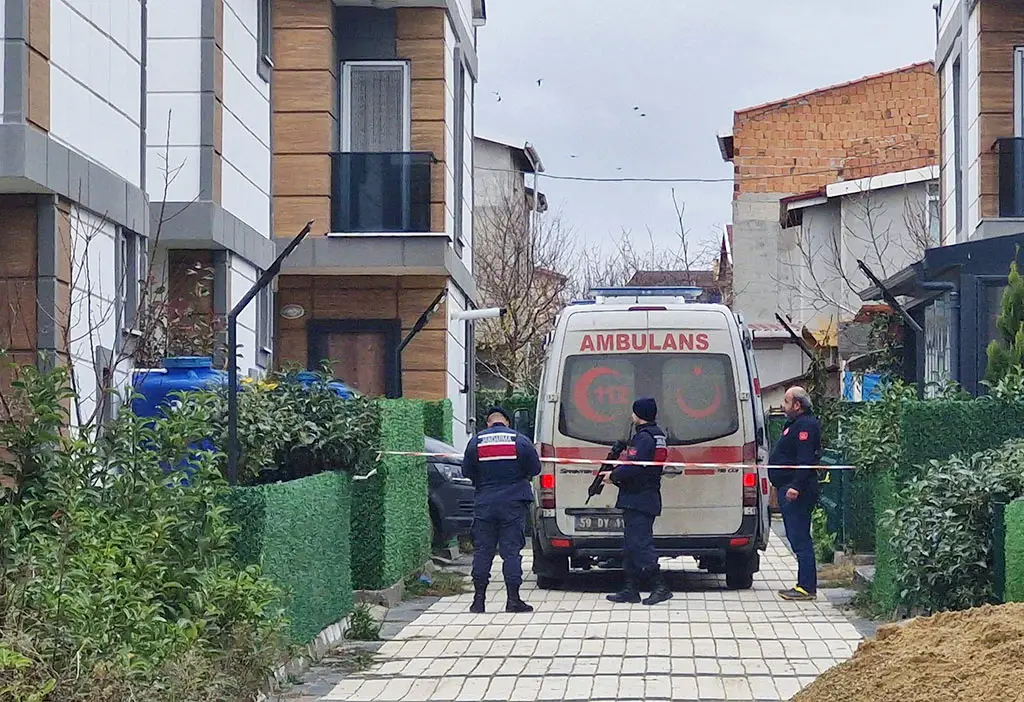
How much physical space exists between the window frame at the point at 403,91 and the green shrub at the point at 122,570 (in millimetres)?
14745

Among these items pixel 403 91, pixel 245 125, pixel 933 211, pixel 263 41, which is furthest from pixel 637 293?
pixel 933 211

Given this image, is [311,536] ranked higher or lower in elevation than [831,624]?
higher

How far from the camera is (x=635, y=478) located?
14859 millimetres

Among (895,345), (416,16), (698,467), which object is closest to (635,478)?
(698,467)

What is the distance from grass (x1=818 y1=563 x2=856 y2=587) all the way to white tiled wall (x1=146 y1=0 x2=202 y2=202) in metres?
7.36

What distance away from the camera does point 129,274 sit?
46.2 feet

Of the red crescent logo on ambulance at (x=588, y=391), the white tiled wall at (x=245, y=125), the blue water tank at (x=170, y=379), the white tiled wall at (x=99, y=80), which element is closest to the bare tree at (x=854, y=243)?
the white tiled wall at (x=245, y=125)

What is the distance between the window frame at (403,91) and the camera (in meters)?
23.7

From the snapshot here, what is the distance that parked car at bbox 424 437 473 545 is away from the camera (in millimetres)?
18438

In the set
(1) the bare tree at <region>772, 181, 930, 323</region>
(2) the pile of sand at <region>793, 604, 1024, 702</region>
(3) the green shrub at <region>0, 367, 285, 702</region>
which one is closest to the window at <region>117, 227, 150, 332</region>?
(3) the green shrub at <region>0, 367, 285, 702</region>

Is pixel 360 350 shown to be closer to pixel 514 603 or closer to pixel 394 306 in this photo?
pixel 394 306

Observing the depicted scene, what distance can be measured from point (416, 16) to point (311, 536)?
14188 millimetres

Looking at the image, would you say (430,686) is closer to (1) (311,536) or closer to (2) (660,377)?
(1) (311,536)

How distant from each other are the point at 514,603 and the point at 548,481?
6.23ft
